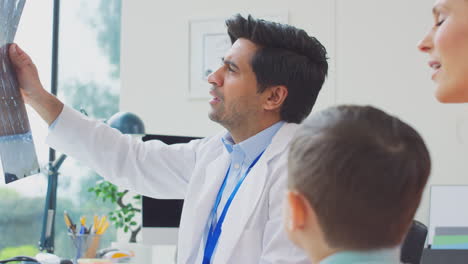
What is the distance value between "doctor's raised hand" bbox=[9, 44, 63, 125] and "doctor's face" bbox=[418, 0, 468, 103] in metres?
0.91

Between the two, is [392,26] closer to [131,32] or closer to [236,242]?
[131,32]

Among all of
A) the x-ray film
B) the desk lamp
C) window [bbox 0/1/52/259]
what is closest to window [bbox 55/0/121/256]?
window [bbox 0/1/52/259]

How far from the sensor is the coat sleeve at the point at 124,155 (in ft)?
5.17

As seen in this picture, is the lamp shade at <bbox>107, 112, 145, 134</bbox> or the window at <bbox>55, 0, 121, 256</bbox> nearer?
the lamp shade at <bbox>107, 112, 145, 134</bbox>

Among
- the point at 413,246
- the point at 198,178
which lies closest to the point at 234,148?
the point at 198,178

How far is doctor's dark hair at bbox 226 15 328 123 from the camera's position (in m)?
1.63

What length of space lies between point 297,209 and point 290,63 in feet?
3.05

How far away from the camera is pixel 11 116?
1.29m

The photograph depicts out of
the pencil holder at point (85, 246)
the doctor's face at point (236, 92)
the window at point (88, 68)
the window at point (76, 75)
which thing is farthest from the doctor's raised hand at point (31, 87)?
the window at point (88, 68)

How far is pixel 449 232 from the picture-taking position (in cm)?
272

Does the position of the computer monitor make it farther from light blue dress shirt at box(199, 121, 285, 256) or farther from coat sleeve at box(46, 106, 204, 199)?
light blue dress shirt at box(199, 121, 285, 256)

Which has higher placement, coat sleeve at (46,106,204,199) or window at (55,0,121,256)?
window at (55,0,121,256)

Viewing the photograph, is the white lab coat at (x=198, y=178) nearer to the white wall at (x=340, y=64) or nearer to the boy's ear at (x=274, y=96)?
the boy's ear at (x=274, y=96)

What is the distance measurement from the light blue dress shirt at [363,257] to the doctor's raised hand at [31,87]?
91 cm
